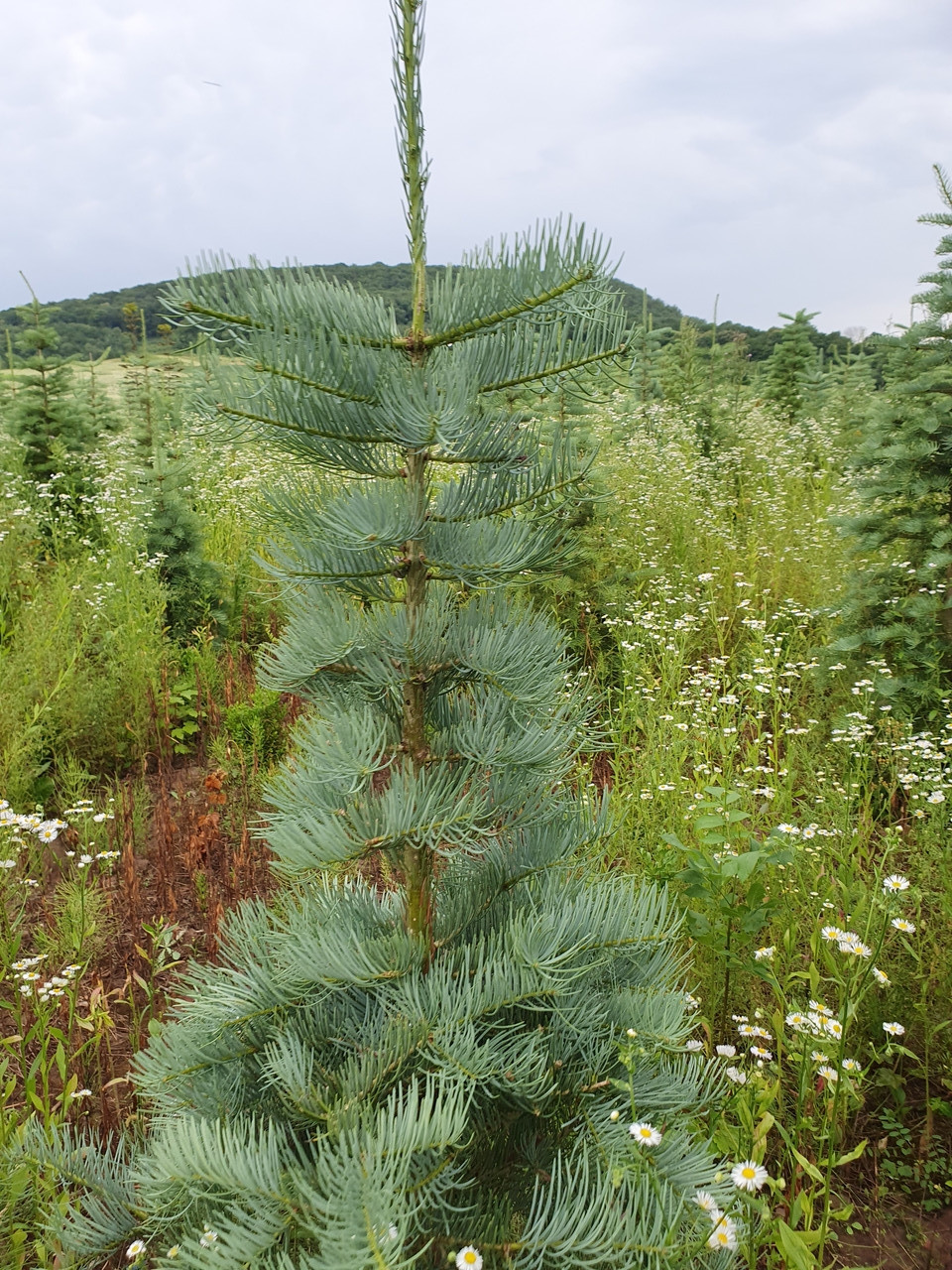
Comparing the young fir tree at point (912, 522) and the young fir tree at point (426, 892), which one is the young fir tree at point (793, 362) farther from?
the young fir tree at point (426, 892)

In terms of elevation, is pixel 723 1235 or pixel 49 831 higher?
pixel 723 1235

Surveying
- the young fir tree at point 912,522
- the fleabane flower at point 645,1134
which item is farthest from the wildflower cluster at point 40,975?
the young fir tree at point 912,522

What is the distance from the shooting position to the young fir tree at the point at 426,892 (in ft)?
4.33

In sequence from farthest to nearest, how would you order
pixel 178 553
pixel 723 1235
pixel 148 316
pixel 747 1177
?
pixel 178 553 → pixel 148 316 → pixel 747 1177 → pixel 723 1235

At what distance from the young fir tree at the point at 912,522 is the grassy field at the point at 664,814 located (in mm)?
175

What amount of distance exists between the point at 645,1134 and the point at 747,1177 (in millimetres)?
256

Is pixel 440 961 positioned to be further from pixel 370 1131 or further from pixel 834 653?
pixel 834 653

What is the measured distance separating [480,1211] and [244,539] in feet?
19.9

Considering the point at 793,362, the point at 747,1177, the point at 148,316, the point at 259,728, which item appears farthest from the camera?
the point at 793,362

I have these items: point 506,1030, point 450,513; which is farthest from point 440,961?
point 450,513

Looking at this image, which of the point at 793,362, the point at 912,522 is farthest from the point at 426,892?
the point at 793,362

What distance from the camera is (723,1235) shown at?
1.36m

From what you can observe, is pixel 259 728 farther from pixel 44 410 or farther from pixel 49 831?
pixel 44 410

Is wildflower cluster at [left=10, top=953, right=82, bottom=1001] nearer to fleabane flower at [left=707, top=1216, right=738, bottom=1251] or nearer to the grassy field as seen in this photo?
the grassy field
